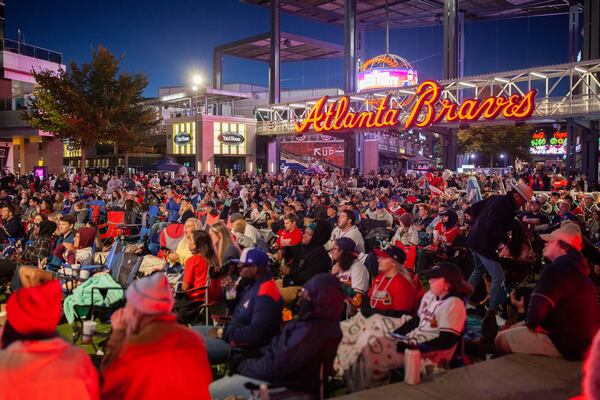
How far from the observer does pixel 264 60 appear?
181 feet

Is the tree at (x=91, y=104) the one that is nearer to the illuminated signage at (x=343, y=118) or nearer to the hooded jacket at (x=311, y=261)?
the illuminated signage at (x=343, y=118)

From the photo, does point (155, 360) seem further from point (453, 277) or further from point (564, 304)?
point (564, 304)

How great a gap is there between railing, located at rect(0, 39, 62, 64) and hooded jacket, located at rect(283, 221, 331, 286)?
39.5m

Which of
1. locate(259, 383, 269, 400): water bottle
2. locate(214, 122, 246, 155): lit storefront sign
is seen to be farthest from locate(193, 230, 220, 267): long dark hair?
locate(214, 122, 246, 155): lit storefront sign

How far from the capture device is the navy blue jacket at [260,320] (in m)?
4.42

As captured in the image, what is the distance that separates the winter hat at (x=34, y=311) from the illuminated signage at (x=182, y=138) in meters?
38.6

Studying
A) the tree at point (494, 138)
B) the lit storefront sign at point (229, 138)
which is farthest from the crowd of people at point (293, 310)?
the tree at point (494, 138)

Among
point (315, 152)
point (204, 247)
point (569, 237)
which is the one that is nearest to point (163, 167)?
point (204, 247)

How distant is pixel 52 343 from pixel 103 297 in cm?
426

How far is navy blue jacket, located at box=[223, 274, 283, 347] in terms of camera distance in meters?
4.42

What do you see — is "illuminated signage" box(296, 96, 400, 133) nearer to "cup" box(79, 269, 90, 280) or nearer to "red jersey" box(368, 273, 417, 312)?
"cup" box(79, 269, 90, 280)

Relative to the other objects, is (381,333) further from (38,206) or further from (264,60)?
(264,60)

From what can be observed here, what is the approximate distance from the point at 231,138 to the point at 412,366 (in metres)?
37.3

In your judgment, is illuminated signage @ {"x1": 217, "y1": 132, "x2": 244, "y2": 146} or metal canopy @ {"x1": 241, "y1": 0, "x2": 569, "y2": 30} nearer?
illuminated signage @ {"x1": 217, "y1": 132, "x2": 244, "y2": 146}
